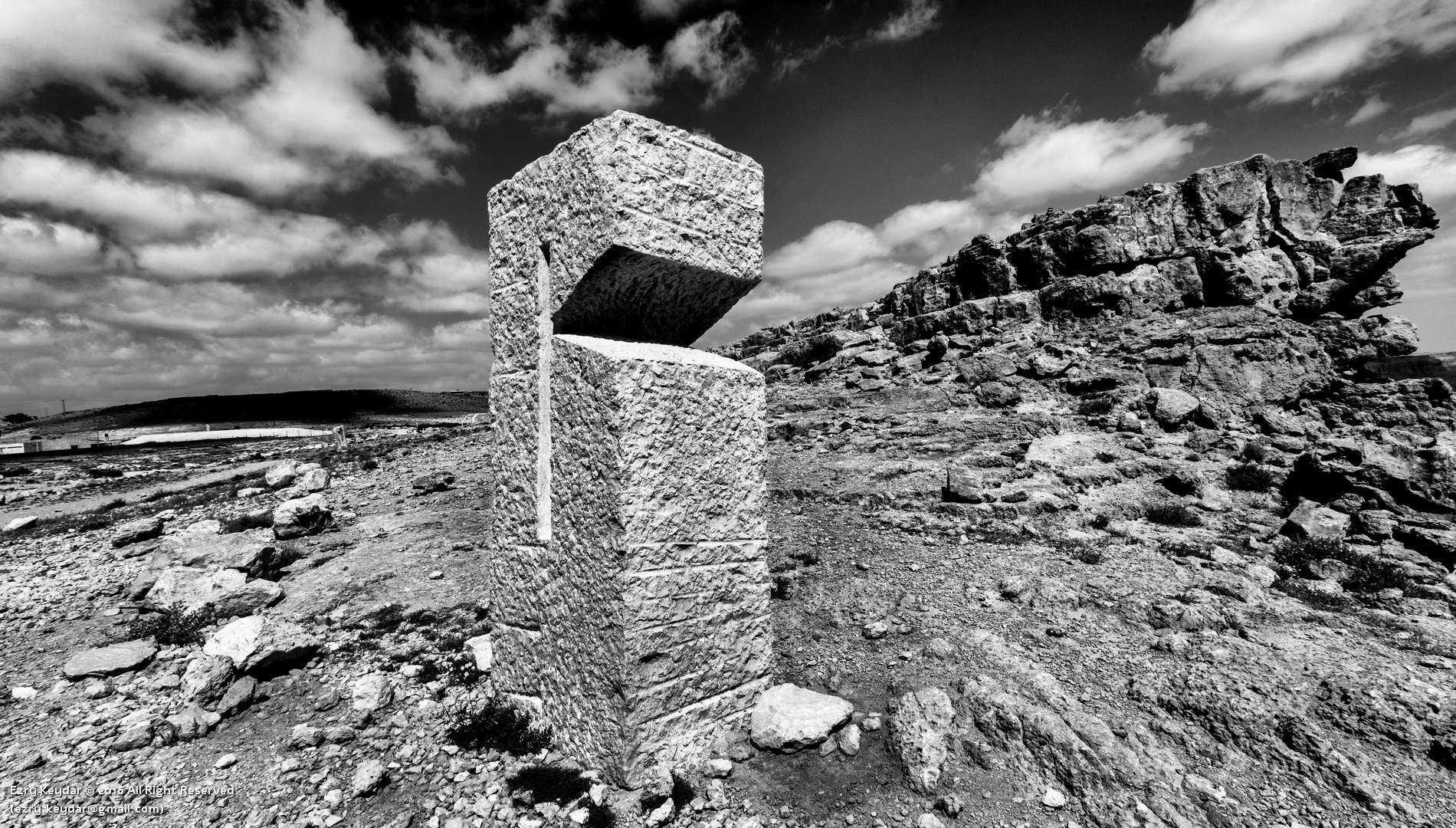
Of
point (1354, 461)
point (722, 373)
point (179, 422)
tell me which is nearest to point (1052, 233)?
point (1354, 461)

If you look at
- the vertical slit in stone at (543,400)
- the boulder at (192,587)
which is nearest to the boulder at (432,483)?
the boulder at (192,587)

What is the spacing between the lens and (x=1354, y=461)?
8.72 metres

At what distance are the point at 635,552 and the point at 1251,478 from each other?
11.0m

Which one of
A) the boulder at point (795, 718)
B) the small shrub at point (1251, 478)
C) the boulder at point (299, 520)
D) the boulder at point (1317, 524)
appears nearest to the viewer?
the boulder at point (795, 718)

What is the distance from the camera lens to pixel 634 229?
340 centimetres

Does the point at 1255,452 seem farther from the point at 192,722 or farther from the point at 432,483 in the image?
the point at 192,722

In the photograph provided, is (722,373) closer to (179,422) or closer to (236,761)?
(236,761)

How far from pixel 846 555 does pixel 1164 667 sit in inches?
123

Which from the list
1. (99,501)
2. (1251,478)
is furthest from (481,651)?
(99,501)

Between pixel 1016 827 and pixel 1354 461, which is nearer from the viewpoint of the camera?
pixel 1016 827

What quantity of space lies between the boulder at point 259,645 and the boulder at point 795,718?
3564mm

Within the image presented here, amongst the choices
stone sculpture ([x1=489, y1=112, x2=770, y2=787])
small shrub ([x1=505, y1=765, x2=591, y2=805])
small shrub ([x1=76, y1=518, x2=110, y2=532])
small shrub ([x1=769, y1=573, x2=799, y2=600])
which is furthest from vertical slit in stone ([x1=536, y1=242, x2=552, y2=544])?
small shrub ([x1=76, y1=518, x2=110, y2=532])

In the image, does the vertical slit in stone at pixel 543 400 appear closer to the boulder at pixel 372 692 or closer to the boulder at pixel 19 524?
the boulder at pixel 372 692

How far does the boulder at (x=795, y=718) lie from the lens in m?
3.62
